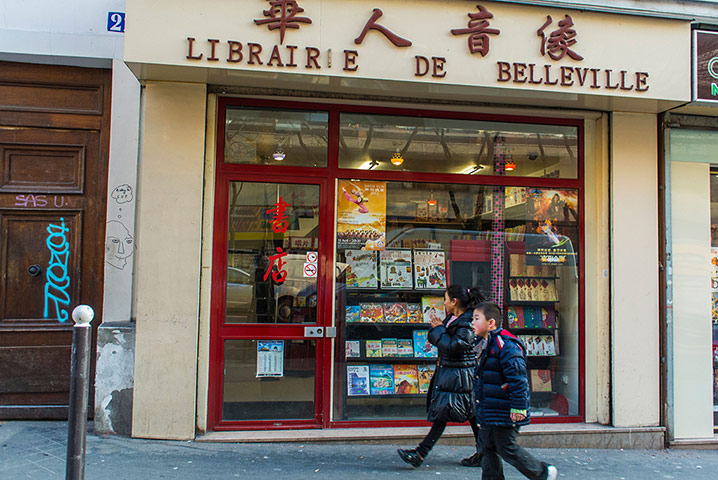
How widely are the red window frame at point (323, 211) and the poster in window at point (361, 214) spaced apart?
0.36ft

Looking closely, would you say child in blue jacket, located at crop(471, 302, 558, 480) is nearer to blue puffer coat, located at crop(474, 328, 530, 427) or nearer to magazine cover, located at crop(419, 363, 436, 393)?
blue puffer coat, located at crop(474, 328, 530, 427)

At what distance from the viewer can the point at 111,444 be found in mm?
4809

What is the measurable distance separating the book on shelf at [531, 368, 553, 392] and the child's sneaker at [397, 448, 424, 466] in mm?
1893

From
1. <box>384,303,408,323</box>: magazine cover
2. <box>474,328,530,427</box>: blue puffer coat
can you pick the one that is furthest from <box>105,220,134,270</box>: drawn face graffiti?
<box>474,328,530,427</box>: blue puffer coat

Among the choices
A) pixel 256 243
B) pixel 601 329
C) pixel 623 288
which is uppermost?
pixel 256 243

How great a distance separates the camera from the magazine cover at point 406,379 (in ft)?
18.7

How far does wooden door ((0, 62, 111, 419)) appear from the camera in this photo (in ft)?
17.5

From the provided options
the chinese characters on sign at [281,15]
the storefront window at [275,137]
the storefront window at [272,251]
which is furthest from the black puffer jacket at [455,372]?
the chinese characters on sign at [281,15]

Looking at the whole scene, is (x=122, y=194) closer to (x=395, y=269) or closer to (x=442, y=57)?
(x=395, y=269)

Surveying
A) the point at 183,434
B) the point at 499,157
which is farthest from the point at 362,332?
the point at 499,157

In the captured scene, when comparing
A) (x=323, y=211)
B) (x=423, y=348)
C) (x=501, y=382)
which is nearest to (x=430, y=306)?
(x=423, y=348)

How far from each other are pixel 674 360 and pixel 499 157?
8.99 ft

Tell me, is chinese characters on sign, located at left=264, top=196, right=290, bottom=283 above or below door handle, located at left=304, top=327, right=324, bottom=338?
above

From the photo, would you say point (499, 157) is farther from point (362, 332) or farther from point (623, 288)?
point (362, 332)
